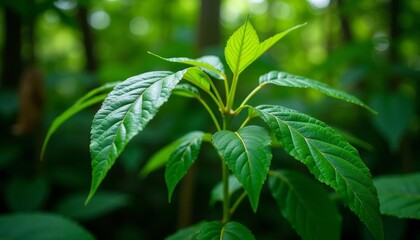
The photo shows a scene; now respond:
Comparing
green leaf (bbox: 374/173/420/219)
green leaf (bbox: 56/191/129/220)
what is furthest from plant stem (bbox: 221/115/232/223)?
green leaf (bbox: 56/191/129/220)

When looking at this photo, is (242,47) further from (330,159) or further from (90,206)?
(90,206)

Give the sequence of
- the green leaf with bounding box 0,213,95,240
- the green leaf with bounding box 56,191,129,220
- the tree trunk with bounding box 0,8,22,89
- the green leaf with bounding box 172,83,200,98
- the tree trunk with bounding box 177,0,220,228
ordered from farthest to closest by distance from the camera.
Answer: the tree trunk with bounding box 0,8,22,89, the tree trunk with bounding box 177,0,220,228, the green leaf with bounding box 56,191,129,220, the green leaf with bounding box 0,213,95,240, the green leaf with bounding box 172,83,200,98

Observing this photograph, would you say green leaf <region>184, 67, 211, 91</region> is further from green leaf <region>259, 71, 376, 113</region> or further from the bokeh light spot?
the bokeh light spot

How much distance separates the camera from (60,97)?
3023 mm

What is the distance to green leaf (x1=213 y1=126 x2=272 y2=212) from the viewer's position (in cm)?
58

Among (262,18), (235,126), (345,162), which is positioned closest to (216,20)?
(235,126)

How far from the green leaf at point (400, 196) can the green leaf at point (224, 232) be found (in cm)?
49

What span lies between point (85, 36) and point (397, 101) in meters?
2.33

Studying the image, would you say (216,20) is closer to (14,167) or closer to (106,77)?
(106,77)

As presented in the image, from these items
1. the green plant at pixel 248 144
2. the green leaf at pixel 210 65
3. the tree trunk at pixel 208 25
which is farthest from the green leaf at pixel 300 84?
the tree trunk at pixel 208 25

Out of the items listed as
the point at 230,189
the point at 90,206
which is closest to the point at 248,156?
the point at 230,189

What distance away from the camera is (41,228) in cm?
117

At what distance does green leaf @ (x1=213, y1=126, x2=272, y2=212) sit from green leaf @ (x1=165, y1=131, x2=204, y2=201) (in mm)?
112

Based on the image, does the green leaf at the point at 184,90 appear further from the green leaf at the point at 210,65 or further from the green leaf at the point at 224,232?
the green leaf at the point at 224,232
